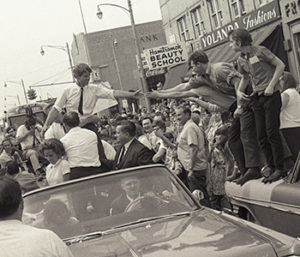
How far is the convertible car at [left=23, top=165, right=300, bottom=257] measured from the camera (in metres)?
3.90

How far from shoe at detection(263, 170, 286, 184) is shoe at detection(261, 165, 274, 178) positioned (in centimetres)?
10

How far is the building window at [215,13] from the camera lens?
998 inches

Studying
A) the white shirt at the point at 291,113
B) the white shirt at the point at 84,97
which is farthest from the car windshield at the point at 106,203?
the white shirt at the point at 84,97

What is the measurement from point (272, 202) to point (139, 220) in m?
1.35

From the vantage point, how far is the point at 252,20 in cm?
2084

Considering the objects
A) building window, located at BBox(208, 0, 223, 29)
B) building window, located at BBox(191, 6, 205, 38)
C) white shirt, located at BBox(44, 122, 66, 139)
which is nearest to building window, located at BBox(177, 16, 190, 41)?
building window, located at BBox(191, 6, 205, 38)

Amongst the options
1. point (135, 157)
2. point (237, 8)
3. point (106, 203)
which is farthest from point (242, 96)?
point (237, 8)

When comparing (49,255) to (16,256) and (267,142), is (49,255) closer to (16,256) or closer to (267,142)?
(16,256)

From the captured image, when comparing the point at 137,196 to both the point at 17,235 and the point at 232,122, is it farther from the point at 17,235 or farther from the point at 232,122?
the point at 232,122

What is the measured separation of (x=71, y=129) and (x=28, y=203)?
5.33ft

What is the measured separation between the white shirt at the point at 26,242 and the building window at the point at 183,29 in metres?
27.3

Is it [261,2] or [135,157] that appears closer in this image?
[135,157]

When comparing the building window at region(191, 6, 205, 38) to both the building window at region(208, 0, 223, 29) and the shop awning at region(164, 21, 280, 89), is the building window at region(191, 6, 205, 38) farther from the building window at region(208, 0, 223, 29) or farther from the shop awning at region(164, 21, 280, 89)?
the shop awning at region(164, 21, 280, 89)

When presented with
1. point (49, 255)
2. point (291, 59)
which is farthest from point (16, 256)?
point (291, 59)
